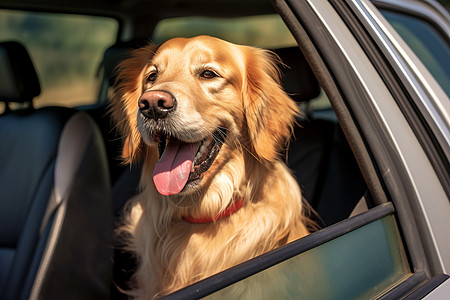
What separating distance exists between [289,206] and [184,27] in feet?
7.78

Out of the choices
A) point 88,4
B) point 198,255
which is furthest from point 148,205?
point 88,4

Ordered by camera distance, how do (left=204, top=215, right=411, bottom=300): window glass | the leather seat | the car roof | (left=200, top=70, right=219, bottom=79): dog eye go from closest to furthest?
1. (left=204, top=215, right=411, bottom=300): window glass
2. the leather seat
3. (left=200, top=70, right=219, bottom=79): dog eye
4. the car roof

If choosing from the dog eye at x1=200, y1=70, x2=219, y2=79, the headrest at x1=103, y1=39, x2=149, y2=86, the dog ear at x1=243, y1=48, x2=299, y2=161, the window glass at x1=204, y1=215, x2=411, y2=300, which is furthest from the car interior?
the headrest at x1=103, y1=39, x2=149, y2=86

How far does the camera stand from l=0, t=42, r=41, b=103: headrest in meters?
1.94

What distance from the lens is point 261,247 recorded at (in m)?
1.96

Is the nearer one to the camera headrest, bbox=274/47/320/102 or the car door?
the car door

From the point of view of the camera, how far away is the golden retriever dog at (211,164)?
6.25ft

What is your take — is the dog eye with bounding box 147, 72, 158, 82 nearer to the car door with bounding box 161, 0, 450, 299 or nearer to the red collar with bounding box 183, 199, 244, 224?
the red collar with bounding box 183, 199, 244, 224

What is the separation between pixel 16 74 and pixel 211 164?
2.87 feet

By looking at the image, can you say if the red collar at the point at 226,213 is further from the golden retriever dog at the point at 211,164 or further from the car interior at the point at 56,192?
the car interior at the point at 56,192

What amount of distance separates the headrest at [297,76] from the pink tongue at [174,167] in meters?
0.61

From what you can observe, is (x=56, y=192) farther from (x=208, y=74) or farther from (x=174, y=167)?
(x=208, y=74)

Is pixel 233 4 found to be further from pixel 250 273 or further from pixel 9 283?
pixel 250 273

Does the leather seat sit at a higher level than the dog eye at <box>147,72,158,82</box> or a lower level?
lower
